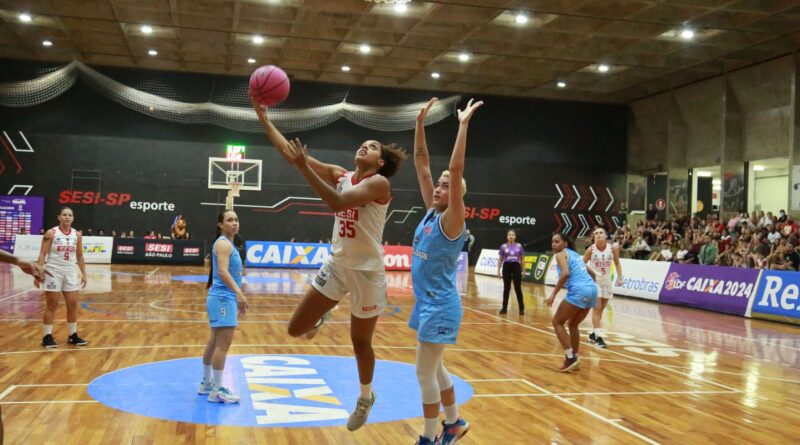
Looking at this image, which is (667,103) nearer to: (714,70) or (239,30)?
(714,70)

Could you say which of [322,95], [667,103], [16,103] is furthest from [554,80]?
[16,103]

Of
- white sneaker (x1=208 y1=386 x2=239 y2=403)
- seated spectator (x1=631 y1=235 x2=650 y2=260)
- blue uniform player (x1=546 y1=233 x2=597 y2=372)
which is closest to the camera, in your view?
white sneaker (x1=208 y1=386 x2=239 y2=403)

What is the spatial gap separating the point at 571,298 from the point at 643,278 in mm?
11245

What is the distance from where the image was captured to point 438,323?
15.2 feet

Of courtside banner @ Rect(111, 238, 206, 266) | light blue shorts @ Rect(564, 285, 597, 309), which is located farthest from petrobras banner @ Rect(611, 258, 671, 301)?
courtside banner @ Rect(111, 238, 206, 266)

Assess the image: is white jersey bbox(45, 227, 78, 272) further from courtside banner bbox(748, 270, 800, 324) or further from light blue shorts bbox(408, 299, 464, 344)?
courtside banner bbox(748, 270, 800, 324)

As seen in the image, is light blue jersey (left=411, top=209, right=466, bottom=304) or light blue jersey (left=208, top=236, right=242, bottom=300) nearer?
light blue jersey (left=411, top=209, right=466, bottom=304)

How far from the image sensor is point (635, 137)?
103 ft

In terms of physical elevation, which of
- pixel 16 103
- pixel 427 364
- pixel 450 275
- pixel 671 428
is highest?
pixel 16 103

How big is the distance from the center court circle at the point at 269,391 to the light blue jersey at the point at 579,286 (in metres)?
1.95

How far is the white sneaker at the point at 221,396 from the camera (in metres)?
6.13

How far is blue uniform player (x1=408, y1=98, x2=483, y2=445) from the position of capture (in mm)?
4570

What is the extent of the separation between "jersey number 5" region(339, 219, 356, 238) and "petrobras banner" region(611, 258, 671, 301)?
14.1m

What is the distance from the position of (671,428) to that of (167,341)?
6471 mm
